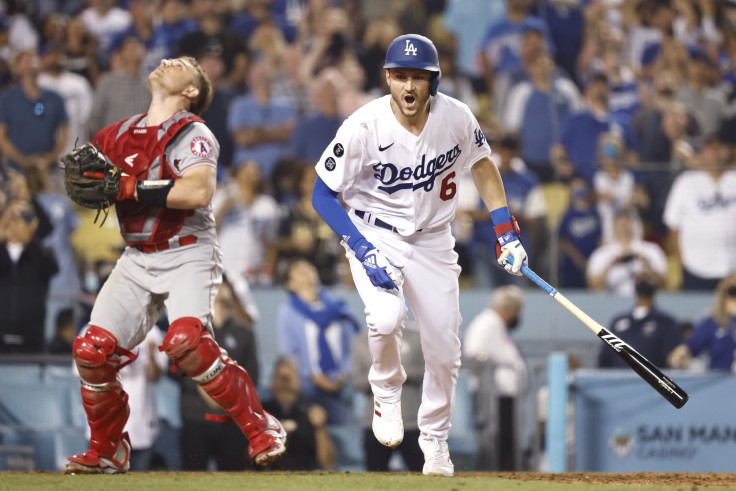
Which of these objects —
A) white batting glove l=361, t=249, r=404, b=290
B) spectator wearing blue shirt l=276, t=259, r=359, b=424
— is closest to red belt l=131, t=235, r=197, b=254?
white batting glove l=361, t=249, r=404, b=290

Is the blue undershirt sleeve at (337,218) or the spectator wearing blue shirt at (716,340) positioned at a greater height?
the blue undershirt sleeve at (337,218)

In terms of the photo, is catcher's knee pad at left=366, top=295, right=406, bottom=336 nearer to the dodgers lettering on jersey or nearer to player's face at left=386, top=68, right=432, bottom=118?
the dodgers lettering on jersey

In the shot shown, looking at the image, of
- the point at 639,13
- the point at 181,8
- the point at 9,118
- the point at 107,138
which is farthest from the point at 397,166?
the point at 639,13

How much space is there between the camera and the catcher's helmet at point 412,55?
186 inches

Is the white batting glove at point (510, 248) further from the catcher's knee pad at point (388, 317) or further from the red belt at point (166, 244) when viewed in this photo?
the red belt at point (166, 244)

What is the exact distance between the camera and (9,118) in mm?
8711

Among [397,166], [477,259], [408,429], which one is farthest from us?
[477,259]

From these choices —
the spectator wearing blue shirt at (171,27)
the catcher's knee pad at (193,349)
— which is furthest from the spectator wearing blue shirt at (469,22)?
the catcher's knee pad at (193,349)

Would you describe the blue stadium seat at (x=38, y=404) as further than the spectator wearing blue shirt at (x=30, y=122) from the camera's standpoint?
No

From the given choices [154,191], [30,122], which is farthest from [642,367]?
[30,122]

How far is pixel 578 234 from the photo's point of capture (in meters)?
8.80

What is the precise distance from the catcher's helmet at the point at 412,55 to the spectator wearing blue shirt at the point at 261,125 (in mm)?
4628

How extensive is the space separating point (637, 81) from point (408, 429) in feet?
16.3

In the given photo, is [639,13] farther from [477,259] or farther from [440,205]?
[440,205]
